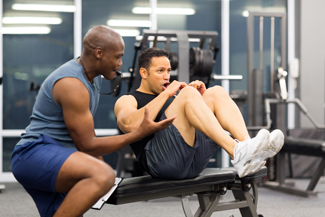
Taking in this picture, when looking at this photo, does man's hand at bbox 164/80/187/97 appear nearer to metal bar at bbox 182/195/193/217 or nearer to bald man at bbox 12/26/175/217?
bald man at bbox 12/26/175/217

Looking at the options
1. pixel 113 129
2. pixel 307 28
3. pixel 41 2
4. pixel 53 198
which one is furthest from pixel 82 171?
pixel 307 28

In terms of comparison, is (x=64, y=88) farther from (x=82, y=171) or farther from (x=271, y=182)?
(x=271, y=182)

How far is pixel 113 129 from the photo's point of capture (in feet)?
17.6

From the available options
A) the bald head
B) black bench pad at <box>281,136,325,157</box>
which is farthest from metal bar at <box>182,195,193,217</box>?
black bench pad at <box>281,136,325,157</box>

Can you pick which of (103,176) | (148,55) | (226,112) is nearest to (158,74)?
(148,55)

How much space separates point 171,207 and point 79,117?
194 cm

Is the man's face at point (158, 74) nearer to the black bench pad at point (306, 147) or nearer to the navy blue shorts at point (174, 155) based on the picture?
the navy blue shorts at point (174, 155)

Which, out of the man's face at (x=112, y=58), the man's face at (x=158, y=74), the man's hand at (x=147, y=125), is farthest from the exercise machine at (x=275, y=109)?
the man's face at (x=112, y=58)

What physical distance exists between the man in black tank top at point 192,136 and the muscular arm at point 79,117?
0.26 meters

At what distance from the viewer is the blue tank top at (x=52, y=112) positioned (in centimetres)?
175

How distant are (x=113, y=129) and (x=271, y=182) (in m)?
2.16

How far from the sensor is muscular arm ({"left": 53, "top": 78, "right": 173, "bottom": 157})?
66.4 inches

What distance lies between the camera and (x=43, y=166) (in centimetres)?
169

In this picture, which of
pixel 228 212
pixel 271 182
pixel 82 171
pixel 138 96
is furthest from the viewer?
pixel 271 182
